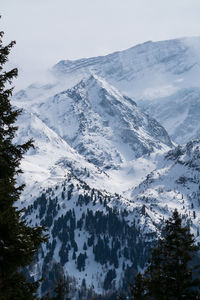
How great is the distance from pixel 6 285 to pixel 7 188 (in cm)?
411

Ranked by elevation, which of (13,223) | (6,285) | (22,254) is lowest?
(6,285)

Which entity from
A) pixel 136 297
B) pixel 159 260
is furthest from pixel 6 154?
pixel 136 297

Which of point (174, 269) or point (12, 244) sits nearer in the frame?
point (12, 244)

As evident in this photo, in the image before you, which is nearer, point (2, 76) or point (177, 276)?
point (2, 76)

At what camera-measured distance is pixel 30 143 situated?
2291 cm

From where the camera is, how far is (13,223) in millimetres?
18234

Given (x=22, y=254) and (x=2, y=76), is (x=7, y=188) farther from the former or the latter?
(x=2, y=76)

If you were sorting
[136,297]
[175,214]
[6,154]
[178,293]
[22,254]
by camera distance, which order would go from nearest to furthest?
[22,254], [6,154], [178,293], [175,214], [136,297]

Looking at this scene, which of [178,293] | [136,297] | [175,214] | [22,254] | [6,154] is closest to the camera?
[22,254]

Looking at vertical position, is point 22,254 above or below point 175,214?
below

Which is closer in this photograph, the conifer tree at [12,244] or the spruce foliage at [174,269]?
the conifer tree at [12,244]

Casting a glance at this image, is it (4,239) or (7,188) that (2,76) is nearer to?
(7,188)

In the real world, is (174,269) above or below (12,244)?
above

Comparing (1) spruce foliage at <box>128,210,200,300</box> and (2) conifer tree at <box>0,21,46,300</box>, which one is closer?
(2) conifer tree at <box>0,21,46,300</box>
